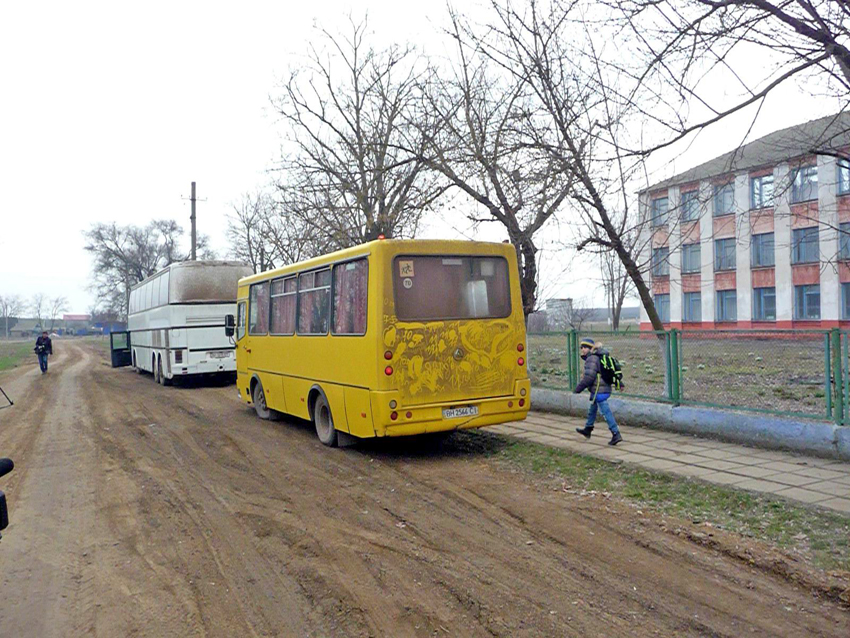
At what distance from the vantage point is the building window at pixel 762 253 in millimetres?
41656

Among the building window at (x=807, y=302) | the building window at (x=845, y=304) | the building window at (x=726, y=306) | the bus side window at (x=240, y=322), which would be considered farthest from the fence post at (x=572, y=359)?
the building window at (x=726, y=306)

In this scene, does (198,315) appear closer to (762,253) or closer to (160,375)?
(160,375)

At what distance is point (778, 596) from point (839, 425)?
465 cm

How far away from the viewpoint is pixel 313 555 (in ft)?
19.7

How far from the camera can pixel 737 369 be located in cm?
1021

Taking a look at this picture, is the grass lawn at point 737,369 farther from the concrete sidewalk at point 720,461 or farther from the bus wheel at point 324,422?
the bus wheel at point 324,422

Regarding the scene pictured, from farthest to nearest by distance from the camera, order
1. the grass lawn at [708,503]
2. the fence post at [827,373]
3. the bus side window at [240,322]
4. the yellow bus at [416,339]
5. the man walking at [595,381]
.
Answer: the bus side window at [240,322] → the man walking at [595,381] → the yellow bus at [416,339] → the fence post at [827,373] → the grass lawn at [708,503]

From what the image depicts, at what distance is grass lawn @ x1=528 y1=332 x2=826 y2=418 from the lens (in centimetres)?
917

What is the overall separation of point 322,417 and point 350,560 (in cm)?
612

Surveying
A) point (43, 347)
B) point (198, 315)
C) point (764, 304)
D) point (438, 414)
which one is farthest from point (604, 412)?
point (764, 304)

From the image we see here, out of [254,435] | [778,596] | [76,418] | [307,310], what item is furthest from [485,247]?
[76,418]

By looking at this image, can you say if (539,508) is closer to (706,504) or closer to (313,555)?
(706,504)

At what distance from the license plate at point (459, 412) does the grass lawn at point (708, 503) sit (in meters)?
0.68

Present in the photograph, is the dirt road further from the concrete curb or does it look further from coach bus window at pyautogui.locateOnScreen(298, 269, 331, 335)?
the concrete curb
